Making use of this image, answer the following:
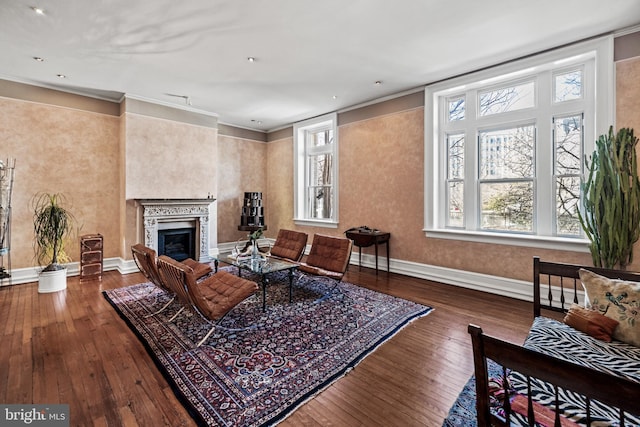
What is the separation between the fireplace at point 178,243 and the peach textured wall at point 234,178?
107cm

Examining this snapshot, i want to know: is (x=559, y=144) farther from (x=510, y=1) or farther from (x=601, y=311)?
(x=601, y=311)

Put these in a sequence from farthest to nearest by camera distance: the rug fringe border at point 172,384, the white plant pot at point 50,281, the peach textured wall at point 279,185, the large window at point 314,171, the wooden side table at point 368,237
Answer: the peach textured wall at point 279,185 < the large window at point 314,171 < the wooden side table at point 368,237 < the white plant pot at point 50,281 < the rug fringe border at point 172,384

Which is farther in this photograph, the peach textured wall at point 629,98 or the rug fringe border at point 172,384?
the peach textured wall at point 629,98

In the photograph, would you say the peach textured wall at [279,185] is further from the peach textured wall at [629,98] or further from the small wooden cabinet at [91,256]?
the peach textured wall at [629,98]

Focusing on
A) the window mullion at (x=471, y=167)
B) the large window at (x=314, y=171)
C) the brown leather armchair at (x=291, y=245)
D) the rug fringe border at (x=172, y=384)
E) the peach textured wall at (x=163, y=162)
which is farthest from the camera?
the large window at (x=314, y=171)

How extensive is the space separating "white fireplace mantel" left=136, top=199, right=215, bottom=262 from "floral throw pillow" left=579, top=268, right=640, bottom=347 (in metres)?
5.76

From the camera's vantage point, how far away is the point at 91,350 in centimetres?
255

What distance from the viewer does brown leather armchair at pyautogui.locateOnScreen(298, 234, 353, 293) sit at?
3938 millimetres

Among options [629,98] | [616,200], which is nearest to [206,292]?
[616,200]

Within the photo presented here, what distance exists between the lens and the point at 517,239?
3.89 metres

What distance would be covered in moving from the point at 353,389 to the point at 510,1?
11.8ft

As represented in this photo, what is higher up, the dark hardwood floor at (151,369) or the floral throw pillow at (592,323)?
the floral throw pillow at (592,323)

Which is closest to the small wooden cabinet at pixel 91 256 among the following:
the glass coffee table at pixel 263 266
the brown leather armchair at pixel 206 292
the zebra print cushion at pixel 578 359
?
the glass coffee table at pixel 263 266

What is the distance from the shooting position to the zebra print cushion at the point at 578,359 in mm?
1204
